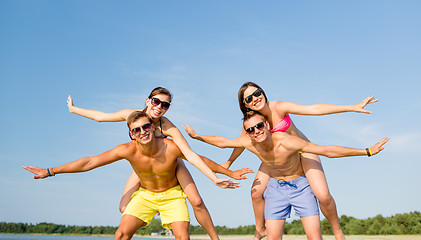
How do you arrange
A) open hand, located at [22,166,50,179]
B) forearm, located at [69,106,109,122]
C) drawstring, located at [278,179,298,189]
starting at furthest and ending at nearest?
forearm, located at [69,106,109,122], drawstring, located at [278,179,298,189], open hand, located at [22,166,50,179]

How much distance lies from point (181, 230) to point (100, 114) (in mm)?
2973

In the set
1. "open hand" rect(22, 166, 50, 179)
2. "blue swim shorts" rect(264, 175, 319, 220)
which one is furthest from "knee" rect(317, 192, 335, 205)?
"open hand" rect(22, 166, 50, 179)

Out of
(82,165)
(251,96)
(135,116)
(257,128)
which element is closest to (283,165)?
(257,128)

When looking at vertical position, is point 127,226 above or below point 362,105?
below

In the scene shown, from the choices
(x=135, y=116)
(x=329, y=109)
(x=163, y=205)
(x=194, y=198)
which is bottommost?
(x=163, y=205)

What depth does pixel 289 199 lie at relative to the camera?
25.0ft

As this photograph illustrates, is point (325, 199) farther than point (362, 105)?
Yes

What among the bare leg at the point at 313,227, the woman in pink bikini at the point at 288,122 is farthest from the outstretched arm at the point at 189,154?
the bare leg at the point at 313,227

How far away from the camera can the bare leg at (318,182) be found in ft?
24.8

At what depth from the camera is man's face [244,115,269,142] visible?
710 cm

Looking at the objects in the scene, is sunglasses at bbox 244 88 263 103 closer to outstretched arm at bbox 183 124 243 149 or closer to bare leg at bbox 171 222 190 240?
outstretched arm at bbox 183 124 243 149

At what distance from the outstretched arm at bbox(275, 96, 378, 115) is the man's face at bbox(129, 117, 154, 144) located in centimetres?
247

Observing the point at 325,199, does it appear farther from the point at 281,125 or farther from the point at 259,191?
the point at 281,125

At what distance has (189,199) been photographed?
7637 millimetres
